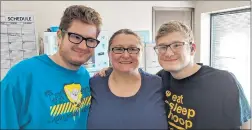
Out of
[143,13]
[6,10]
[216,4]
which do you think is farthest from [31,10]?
[216,4]

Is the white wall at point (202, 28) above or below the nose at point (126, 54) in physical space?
above

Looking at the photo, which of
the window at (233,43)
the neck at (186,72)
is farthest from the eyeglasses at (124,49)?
the window at (233,43)

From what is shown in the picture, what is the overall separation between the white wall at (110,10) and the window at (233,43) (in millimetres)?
731

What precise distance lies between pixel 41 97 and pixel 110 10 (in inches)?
118

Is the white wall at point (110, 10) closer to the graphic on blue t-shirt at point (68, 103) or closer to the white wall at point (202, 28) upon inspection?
the white wall at point (202, 28)

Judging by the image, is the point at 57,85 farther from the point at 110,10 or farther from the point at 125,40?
the point at 110,10

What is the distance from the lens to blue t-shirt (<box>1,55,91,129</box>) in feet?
3.90

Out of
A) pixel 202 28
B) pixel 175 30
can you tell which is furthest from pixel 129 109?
pixel 202 28

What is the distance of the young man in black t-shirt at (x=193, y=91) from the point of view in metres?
1.34

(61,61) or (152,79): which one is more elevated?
(61,61)

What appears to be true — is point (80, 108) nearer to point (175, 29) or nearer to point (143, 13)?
point (175, 29)

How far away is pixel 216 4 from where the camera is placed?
388cm

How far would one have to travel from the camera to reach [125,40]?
1.54 m

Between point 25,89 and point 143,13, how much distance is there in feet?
10.9
